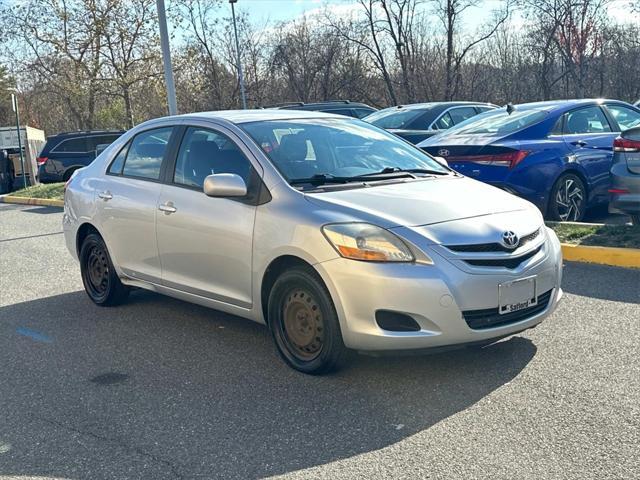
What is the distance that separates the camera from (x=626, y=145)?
756cm

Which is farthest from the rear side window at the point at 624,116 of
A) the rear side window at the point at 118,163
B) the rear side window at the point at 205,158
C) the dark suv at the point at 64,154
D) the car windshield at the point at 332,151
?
the dark suv at the point at 64,154

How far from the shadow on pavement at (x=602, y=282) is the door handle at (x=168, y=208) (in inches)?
131

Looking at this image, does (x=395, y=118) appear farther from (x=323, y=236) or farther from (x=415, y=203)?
(x=323, y=236)

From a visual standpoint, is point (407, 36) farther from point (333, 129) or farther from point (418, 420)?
point (418, 420)

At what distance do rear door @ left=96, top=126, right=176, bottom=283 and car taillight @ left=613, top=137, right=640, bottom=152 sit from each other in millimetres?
4584

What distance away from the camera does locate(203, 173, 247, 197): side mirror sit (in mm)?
4816

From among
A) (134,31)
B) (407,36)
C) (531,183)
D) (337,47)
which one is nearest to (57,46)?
(134,31)

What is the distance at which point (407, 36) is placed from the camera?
31.0m

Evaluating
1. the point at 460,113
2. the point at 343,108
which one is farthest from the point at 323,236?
the point at 343,108

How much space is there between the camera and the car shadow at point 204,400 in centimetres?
360

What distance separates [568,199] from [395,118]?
4.50 metres

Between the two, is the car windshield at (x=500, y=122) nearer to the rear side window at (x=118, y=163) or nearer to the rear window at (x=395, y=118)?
the rear window at (x=395, y=118)

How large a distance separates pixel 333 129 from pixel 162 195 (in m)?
1.40

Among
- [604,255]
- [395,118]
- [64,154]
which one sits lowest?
[604,255]
